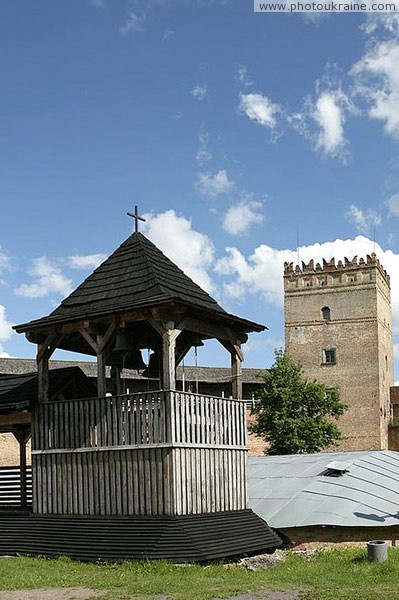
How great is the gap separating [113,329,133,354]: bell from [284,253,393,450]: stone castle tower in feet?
105

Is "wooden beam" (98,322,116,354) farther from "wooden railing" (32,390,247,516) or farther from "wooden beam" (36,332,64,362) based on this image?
"wooden beam" (36,332,64,362)

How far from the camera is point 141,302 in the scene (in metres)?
14.7

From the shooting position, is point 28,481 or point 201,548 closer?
point 201,548

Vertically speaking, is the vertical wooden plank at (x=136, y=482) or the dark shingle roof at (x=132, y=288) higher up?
the dark shingle roof at (x=132, y=288)

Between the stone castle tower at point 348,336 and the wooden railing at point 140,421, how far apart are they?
31.1 metres

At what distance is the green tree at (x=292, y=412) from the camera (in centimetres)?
3869

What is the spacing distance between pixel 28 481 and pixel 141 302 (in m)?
6.48

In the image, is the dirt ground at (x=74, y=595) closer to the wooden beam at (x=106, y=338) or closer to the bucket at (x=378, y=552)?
the bucket at (x=378, y=552)

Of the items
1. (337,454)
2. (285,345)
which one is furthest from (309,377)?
(337,454)

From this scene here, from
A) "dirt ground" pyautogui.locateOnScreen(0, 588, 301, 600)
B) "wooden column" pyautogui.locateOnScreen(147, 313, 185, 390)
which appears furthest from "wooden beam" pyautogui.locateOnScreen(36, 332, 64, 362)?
"dirt ground" pyautogui.locateOnScreen(0, 588, 301, 600)

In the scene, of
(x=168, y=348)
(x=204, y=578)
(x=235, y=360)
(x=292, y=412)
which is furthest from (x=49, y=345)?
(x=292, y=412)

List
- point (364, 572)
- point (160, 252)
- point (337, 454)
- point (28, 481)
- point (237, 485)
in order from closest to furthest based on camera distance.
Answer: point (364, 572) < point (237, 485) < point (160, 252) < point (28, 481) < point (337, 454)

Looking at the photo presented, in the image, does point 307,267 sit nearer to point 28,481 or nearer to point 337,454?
point 337,454

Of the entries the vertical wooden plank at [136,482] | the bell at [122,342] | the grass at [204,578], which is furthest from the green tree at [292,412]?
the grass at [204,578]
